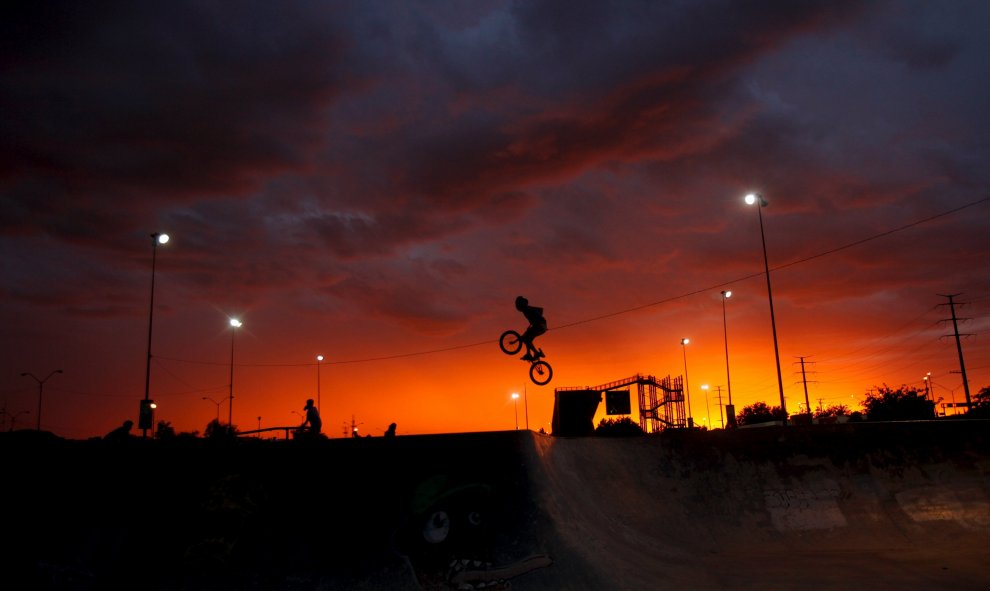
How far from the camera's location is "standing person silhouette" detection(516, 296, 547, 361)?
17.7 meters

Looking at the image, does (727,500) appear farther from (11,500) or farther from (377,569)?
(11,500)

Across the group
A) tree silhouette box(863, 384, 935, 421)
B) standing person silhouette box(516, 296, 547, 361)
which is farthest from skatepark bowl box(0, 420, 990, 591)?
tree silhouette box(863, 384, 935, 421)

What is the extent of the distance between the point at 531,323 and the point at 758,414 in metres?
109

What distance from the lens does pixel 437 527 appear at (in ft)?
34.0

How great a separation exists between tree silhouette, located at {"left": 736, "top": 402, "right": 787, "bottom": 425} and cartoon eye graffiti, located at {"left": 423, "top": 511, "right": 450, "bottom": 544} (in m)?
101

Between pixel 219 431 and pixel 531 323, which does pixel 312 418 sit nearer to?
pixel 531 323

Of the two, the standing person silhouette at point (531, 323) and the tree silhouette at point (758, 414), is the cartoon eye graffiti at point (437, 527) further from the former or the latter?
the tree silhouette at point (758, 414)

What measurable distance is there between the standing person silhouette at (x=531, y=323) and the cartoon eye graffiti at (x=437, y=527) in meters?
8.14

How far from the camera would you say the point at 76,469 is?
10562mm

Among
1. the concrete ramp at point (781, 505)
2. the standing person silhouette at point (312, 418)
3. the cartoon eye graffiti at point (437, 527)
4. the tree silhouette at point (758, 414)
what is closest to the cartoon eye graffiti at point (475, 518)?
the cartoon eye graffiti at point (437, 527)

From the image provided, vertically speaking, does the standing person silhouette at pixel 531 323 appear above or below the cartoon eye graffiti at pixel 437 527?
above

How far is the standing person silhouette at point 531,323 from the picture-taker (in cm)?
1766

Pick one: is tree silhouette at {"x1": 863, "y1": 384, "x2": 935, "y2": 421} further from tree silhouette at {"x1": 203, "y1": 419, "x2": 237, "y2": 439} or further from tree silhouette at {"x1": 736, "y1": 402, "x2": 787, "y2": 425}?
tree silhouette at {"x1": 203, "y1": 419, "x2": 237, "y2": 439}

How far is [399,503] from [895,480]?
13530 mm
